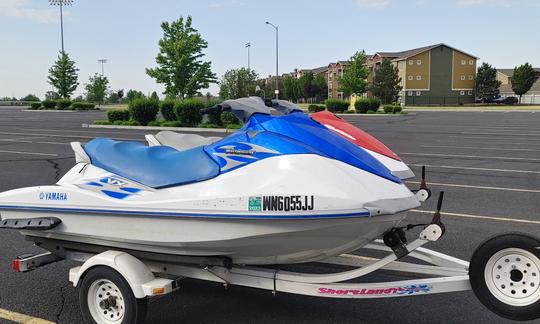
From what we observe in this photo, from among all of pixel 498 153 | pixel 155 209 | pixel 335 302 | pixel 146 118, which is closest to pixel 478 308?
pixel 335 302

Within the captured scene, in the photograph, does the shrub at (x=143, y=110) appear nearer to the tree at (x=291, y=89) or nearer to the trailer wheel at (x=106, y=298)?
the trailer wheel at (x=106, y=298)

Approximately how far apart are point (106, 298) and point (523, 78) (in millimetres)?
89856

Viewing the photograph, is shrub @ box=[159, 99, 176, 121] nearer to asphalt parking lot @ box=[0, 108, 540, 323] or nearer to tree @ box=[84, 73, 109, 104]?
asphalt parking lot @ box=[0, 108, 540, 323]

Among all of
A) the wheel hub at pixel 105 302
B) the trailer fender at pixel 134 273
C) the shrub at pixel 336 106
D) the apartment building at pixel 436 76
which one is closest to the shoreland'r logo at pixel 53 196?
the trailer fender at pixel 134 273

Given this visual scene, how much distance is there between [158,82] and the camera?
1564 inches

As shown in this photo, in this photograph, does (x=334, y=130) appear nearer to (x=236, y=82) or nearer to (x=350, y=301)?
(x=350, y=301)

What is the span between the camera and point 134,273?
346 cm

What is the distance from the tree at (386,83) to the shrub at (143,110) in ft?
182

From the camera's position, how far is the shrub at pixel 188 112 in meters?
26.0

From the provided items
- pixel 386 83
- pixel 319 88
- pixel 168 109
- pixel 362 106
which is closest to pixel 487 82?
pixel 386 83

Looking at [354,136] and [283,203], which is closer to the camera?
[283,203]

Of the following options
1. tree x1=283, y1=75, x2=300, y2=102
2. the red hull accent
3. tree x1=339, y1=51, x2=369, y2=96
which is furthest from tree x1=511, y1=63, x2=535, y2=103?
the red hull accent

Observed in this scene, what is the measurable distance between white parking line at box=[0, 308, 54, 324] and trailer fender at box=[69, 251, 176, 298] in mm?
492

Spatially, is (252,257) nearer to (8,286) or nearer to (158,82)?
(8,286)
